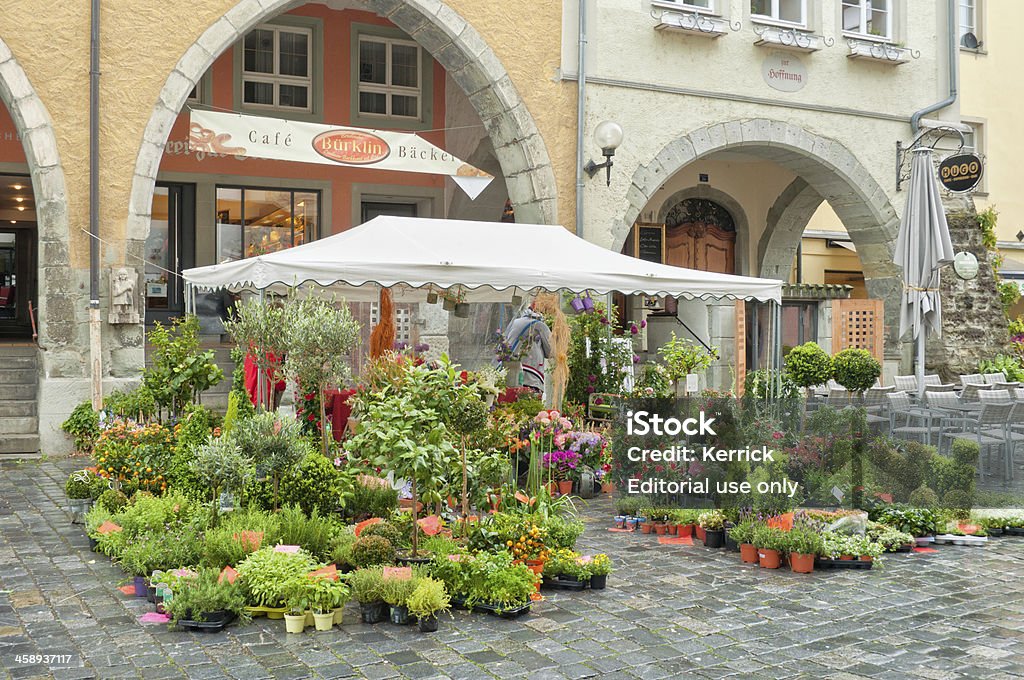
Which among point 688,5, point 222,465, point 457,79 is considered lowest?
point 222,465

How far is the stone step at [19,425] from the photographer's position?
10.8 m

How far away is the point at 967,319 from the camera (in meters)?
15.3

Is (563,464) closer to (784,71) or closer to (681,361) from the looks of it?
(681,361)

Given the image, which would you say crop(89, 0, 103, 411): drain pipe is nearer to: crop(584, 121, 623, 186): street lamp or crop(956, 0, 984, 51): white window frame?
crop(584, 121, 623, 186): street lamp

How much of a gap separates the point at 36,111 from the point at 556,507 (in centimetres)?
713

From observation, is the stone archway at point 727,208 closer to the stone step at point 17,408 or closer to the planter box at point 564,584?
the stone step at point 17,408

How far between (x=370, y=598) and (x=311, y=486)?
165 centimetres

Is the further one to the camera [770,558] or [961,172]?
[961,172]

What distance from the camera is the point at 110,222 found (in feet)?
34.6

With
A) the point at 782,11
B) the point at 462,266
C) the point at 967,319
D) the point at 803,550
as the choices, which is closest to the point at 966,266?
the point at 967,319

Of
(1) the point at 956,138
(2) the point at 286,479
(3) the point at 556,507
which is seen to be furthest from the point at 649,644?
(1) the point at 956,138

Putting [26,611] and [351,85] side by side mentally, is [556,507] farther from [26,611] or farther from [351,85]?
[351,85]

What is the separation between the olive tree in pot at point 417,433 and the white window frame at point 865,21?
36.2ft

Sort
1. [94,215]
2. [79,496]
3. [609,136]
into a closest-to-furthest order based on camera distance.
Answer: [79,496], [94,215], [609,136]
